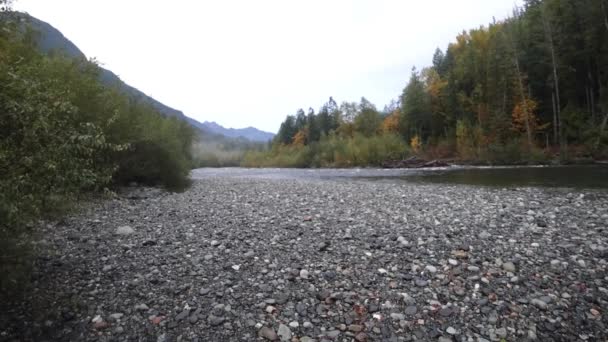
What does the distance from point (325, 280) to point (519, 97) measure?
51484 millimetres

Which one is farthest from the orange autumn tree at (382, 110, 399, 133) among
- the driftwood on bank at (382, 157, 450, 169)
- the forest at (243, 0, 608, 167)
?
the driftwood on bank at (382, 157, 450, 169)

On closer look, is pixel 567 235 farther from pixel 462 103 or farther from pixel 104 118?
pixel 462 103

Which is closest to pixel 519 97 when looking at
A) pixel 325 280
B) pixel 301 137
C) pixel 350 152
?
pixel 350 152

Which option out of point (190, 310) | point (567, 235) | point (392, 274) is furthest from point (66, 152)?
point (567, 235)

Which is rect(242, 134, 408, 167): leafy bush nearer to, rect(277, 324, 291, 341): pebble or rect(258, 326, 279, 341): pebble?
rect(277, 324, 291, 341): pebble

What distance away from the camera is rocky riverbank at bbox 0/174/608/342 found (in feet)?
14.2

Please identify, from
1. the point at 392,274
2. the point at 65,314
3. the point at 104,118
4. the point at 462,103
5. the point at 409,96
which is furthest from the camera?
the point at 409,96

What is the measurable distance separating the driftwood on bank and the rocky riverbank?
3568 centimetres

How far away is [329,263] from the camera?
20.5 ft

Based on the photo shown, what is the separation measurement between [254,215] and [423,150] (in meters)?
53.2

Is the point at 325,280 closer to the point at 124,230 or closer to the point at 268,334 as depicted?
the point at 268,334

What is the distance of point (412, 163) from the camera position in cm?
4766

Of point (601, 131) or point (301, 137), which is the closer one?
point (601, 131)

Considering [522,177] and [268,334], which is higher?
[522,177]
